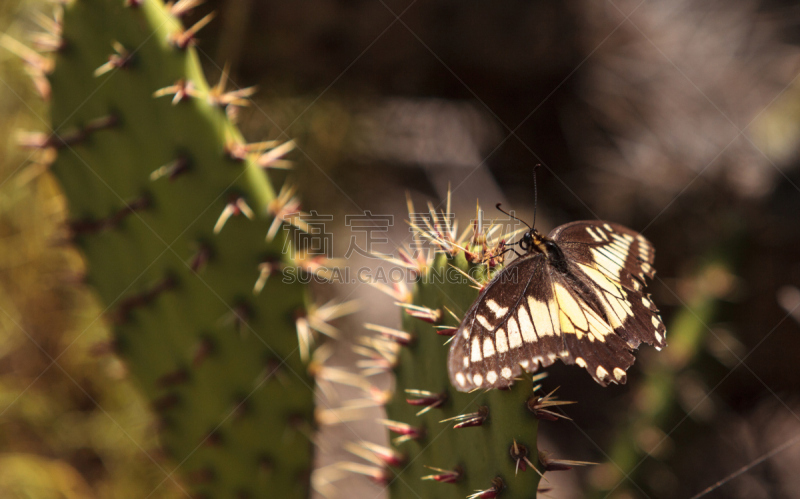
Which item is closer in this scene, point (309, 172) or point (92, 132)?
point (92, 132)

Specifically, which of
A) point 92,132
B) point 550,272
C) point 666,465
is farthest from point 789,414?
point 92,132

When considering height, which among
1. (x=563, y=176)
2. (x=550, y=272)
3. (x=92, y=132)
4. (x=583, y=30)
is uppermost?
(x=583, y=30)

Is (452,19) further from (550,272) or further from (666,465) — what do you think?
(666,465)

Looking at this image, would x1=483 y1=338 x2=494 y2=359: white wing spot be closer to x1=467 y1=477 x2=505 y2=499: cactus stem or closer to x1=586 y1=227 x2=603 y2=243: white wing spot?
x1=467 y1=477 x2=505 y2=499: cactus stem

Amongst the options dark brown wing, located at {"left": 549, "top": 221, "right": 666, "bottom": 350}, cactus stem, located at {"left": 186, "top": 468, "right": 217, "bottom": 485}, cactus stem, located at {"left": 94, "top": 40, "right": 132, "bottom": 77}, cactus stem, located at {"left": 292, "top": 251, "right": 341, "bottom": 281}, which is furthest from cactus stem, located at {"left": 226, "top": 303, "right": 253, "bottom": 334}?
dark brown wing, located at {"left": 549, "top": 221, "right": 666, "bottom": 350}

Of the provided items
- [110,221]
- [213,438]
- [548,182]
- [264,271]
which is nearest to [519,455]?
[264,271]

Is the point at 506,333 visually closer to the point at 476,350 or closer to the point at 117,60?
the point at 476,350
